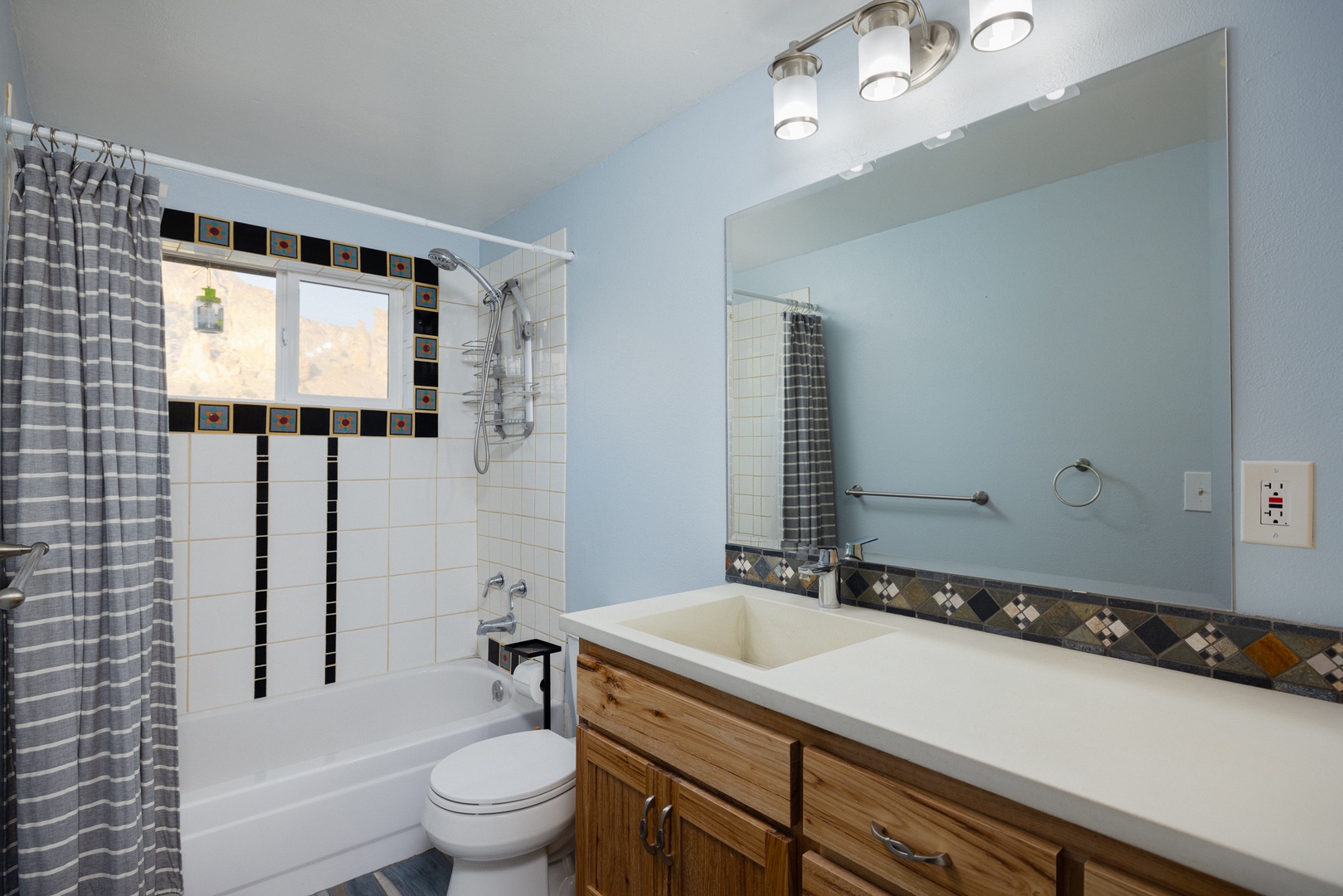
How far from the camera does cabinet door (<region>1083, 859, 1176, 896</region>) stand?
0.67 meters

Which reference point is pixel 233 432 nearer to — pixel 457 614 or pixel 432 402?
pixel 432 402

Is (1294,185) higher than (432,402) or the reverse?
higher

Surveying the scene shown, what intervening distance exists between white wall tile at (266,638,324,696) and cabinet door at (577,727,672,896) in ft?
5.75

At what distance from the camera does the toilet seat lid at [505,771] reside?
67.8 inches

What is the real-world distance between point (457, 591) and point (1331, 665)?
297 cm

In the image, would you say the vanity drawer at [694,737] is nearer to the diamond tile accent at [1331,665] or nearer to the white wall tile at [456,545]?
the diamond tile accent at [1331,665]

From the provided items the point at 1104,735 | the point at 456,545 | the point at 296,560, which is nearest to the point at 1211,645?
the point at 1104,735

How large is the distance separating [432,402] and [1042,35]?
264 centimetres

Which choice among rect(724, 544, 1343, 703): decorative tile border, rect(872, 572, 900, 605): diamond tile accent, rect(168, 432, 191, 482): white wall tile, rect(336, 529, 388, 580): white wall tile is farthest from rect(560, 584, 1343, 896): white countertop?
rect(168, 432, 191, 482): white wall tile

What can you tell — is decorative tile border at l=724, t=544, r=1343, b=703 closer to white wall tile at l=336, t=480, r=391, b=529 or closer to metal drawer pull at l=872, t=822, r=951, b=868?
metal drawer pull at l=872, t=822, r=951, b=868

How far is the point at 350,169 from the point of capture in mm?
2506

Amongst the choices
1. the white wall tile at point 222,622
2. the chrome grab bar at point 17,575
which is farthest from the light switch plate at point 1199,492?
the white wall tile at point 222,622

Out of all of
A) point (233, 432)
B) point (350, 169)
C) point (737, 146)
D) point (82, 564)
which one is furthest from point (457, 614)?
point (737, 146)

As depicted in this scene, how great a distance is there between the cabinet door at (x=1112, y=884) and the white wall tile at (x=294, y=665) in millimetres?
2812
